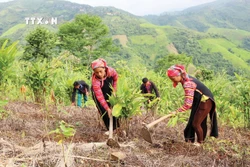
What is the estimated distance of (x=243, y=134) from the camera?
17.0 ft

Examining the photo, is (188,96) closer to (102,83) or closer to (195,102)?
(195,102)

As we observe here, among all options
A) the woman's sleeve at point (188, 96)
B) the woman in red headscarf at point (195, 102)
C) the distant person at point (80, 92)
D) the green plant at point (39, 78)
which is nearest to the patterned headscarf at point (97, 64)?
the woman in red headscarf at point (195, 102)

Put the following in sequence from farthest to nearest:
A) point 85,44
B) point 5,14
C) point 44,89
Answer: point 5,14 → point 85,44 → point 44,89

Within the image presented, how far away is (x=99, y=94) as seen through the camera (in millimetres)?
3859

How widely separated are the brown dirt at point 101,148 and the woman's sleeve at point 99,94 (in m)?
0.44

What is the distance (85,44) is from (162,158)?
1061 inches

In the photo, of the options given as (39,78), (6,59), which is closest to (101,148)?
(6,59)

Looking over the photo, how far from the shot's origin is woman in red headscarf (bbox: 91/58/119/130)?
3719mm

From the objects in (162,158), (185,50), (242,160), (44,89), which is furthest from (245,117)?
(185,50)

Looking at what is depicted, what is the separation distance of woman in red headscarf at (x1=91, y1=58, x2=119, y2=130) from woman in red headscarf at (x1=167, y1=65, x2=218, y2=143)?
0.91 m

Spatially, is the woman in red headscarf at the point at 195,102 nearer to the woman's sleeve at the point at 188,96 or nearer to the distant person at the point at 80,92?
the woman's sleeve at the point at 188,96

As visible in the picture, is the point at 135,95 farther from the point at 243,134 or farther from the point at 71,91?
the point at 71,91

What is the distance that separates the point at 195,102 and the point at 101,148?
136cm

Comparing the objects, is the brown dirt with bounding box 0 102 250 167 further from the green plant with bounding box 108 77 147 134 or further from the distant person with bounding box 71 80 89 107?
the distant person with bounding box 71 80 89 107
